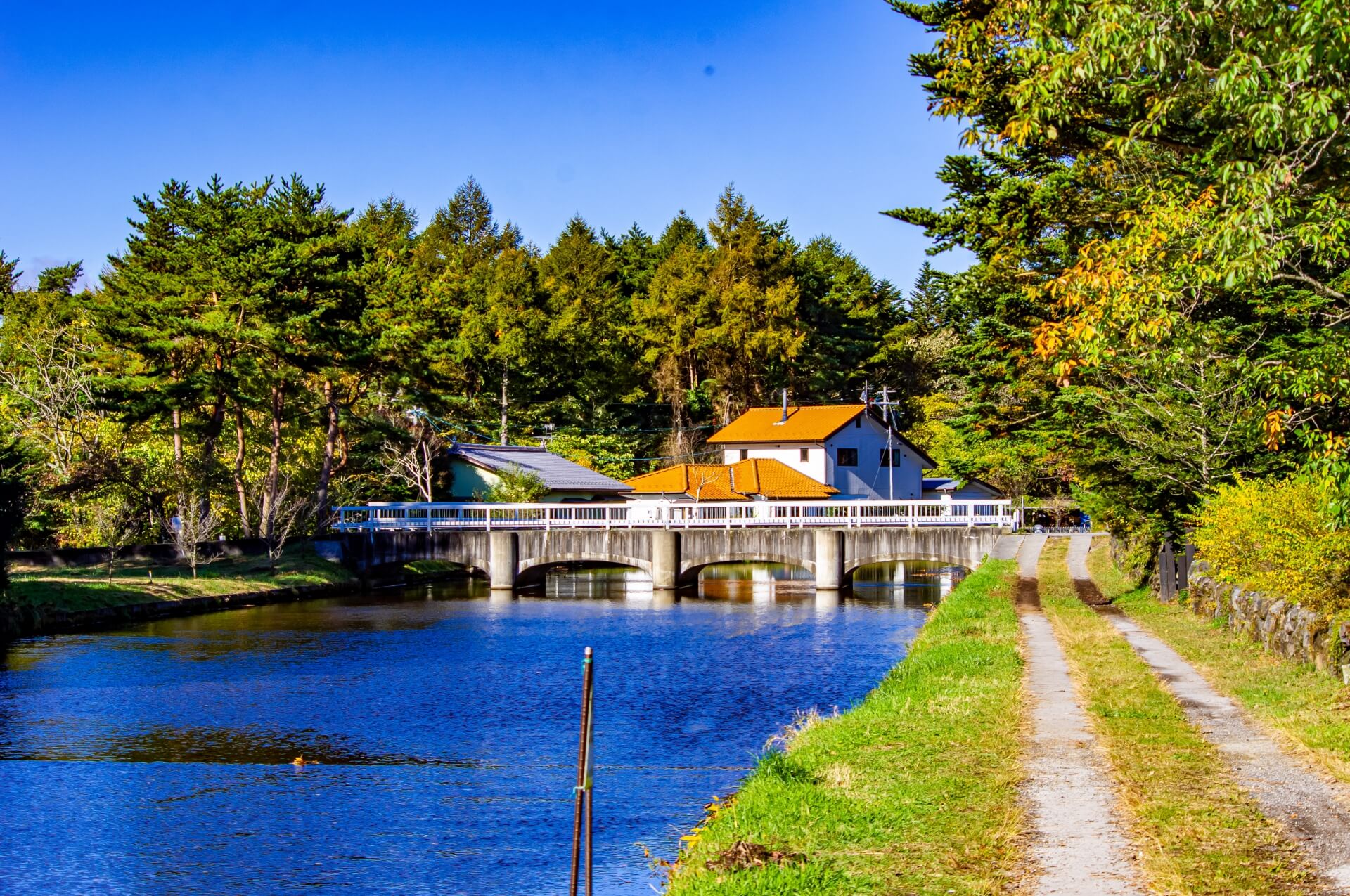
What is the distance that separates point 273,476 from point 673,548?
713 inches

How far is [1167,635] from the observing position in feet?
79.8

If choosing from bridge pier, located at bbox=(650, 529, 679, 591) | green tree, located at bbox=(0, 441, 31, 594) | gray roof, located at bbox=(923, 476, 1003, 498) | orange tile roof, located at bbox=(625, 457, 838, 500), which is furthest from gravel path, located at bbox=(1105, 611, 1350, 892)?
gray roof, located at bbox=(923, 476, 1003, 498)

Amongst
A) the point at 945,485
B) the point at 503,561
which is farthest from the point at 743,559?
the point at 945,485

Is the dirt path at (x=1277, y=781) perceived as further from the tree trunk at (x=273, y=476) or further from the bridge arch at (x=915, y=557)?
the tree trunk at (x=273, y=476)

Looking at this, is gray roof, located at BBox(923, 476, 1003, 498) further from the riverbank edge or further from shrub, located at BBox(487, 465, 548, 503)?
the riverbank edge

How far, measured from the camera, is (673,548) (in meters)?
56.8

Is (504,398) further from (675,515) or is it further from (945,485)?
(945,485)

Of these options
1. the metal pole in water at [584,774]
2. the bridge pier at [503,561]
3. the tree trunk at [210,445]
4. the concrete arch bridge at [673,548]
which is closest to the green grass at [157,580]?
the tree trunk at [210,445]

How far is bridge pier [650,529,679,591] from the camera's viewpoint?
5634cm

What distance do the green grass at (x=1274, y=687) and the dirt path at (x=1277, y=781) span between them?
0.25 meters

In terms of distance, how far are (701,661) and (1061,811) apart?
21776mm

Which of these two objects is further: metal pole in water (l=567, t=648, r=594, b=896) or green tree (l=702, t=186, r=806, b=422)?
green tree (l=702, t=186, r=806, b=422)

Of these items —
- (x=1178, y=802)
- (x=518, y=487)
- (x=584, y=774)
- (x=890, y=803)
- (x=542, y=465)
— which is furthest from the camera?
(x=542, y=465)

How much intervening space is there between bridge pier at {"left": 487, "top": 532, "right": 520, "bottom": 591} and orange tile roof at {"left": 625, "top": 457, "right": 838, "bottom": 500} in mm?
17188
